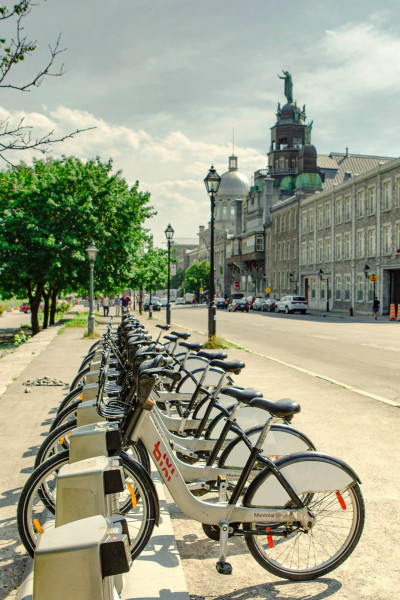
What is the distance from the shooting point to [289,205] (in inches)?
2835

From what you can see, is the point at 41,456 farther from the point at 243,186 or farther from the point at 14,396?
the point at 243,186

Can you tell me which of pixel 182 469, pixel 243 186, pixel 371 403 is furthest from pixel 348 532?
pixel 243 186

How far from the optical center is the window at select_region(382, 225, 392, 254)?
4505 centimetres

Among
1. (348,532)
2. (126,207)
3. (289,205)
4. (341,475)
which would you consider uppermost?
(289,205)

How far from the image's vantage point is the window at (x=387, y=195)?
45.2 meters

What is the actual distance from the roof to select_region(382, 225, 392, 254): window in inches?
1372

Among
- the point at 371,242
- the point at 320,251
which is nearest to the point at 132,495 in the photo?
the point at 371,242

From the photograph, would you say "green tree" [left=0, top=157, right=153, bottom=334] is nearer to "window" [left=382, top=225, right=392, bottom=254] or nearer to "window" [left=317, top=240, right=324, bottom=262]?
"window" [left=382, top=225, right=392, bottom=254]

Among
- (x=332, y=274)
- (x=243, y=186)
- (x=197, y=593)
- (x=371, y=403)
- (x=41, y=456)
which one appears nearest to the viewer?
(x=197, y=593)

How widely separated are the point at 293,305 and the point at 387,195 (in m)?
12.9

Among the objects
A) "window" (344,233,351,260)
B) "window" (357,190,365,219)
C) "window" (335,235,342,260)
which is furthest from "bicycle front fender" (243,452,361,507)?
"window" (335,235,342,260)

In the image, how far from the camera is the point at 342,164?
8344 centimetres

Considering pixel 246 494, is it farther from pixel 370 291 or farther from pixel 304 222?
pixel 304 222

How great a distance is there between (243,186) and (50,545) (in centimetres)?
16053
